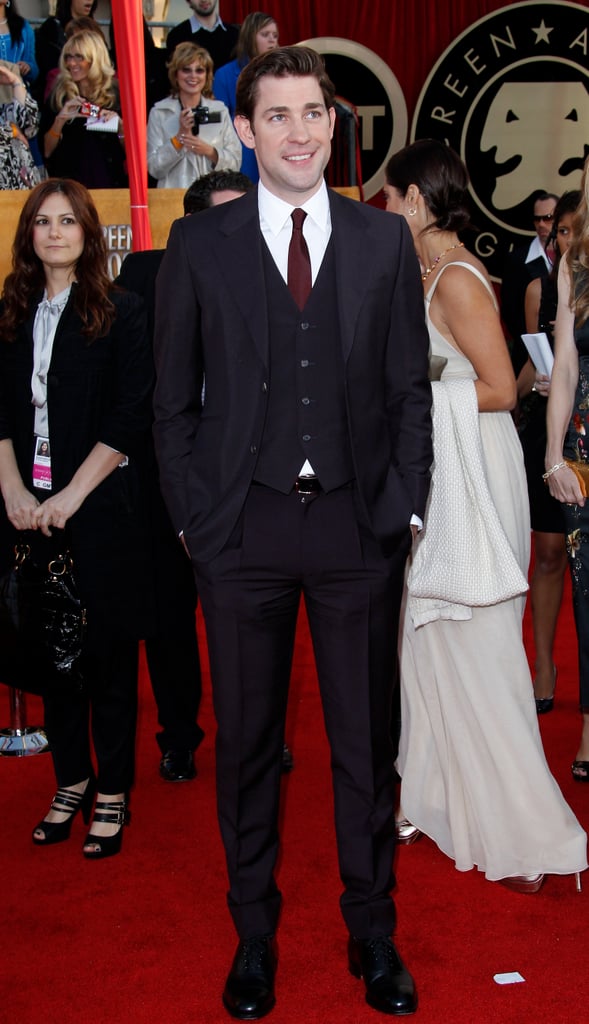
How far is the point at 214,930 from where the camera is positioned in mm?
2824

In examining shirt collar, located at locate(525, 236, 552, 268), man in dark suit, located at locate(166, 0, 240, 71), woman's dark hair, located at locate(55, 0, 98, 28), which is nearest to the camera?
shirt collar, located at locate(525, 236, 552, 268)

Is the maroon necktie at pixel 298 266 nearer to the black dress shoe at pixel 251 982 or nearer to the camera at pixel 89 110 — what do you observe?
the black dress shoe at pixel 251 982

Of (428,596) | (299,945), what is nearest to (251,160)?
(428,596)

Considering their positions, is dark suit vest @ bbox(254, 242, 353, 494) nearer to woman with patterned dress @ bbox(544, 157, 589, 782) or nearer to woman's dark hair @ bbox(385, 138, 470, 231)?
woman's dark hair @ bbox(385, 138, 470, 231)

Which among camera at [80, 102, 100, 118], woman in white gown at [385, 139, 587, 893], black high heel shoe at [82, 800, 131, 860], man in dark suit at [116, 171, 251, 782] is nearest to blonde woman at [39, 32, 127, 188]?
camera at [80, 102, 100, 118]

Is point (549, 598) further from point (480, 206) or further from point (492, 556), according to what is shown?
point (480, 206)

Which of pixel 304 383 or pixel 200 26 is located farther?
pixel 200 26

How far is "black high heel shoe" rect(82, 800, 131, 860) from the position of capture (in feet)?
10.7

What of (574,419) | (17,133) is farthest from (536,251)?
(574,419)

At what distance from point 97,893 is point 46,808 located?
2.10 feet

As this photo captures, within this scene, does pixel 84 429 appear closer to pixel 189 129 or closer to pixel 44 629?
pixel 44 629

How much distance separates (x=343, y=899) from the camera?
254 cm

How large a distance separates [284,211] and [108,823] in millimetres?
1852

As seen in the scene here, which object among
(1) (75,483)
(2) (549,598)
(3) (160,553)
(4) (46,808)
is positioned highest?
(1) (75,483)
